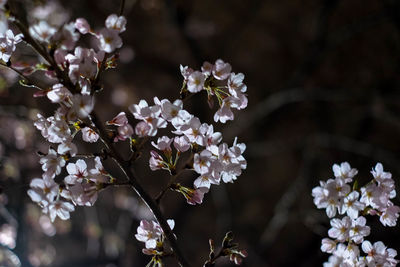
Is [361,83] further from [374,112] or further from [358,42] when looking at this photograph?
[374,112]

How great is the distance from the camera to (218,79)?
2.73ft

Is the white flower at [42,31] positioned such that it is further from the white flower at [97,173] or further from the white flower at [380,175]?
the white flower at [380,175]

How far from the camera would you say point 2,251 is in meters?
1.92

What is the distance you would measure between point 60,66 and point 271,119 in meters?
3.53

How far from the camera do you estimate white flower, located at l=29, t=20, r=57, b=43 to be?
70 cm

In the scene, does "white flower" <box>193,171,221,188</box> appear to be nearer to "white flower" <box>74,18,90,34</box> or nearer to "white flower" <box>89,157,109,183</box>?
"white flower" <box>89,157,109,183</box>

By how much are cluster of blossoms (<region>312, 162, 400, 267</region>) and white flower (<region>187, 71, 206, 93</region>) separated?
1.27 feet

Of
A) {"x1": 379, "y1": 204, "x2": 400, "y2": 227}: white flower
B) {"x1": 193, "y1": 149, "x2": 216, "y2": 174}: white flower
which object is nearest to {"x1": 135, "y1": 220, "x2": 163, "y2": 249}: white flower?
{"x1": 193, "y1": 149, "x2": 216, "y2": 174}: white flower

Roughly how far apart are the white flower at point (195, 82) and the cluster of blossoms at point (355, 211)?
386 millimetres

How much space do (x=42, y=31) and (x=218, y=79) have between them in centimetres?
36

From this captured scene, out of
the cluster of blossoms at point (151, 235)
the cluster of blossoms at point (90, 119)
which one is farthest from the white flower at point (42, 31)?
the cluster of blossoms at point (151, 235)

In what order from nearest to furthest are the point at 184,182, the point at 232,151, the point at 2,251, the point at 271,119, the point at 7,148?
the point at 232,151
the point at 2,251
the point at 7,148
the point at 184,182
the point at 271,119

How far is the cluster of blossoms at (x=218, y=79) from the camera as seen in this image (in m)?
0.80

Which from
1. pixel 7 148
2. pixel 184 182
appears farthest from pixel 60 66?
pixel 184 182
